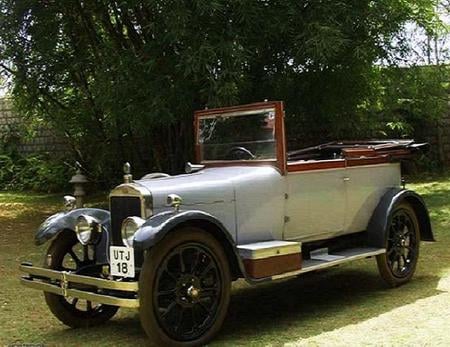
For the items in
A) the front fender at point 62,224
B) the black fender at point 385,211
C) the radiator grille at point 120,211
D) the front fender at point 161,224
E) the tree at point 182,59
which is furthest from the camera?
the tree at point 182,59

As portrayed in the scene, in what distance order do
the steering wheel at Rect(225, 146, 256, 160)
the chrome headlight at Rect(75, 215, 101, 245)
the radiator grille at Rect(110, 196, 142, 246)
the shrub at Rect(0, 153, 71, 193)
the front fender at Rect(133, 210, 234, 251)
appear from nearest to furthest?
the front fender at Rect(133, 210, 234, 251), the radiator grille at Rect(110, 196, 142, 246), the chrome headlight at Rect(75, 215, 101, 245), the steering wheel at Rect(225, 146, 256, 160), the shrub at Rect(0, 153, 71, 193)

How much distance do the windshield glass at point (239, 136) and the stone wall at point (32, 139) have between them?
12966 mm

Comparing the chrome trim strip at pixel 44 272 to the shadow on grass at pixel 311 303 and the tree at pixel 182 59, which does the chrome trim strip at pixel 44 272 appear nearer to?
the shadow on grass at pixel 311 303

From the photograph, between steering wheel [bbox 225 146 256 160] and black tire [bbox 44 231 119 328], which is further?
steering wheel [bbox 225 146 256 160]

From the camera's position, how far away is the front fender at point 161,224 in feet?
13.7

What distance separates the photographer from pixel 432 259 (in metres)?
7.30

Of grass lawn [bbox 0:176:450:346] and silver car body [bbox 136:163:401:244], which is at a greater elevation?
silver car body [bbox 136:163:401:244]

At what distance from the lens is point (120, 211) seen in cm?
481

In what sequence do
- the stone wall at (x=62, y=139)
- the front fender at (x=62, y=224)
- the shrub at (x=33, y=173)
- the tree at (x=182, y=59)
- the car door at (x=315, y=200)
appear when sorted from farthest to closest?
the shrub at (x=33, y=173) → the stone wall at (x=62, y=139) → the tree at (x=182, y=59) → the car door at (x=315, y=200) → the front fender at (x=62, y=224)

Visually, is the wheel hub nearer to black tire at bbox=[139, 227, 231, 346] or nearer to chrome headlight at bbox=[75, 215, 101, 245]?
black tire at bbox=[139, 227, 231, 346]

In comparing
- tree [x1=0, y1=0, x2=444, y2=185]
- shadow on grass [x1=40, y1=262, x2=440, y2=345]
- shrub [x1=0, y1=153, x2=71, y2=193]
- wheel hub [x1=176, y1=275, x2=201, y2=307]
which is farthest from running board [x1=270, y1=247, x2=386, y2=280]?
shrub [x1=0, y1=153, x2=71, y2=193]

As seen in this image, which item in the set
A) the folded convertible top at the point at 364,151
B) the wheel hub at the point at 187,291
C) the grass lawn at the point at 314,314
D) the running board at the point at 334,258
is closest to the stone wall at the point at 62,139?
the grass lawn at the point at 314,314

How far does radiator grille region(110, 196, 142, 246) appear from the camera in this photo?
15.3 feet

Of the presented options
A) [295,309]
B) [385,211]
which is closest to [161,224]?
[295,309]
